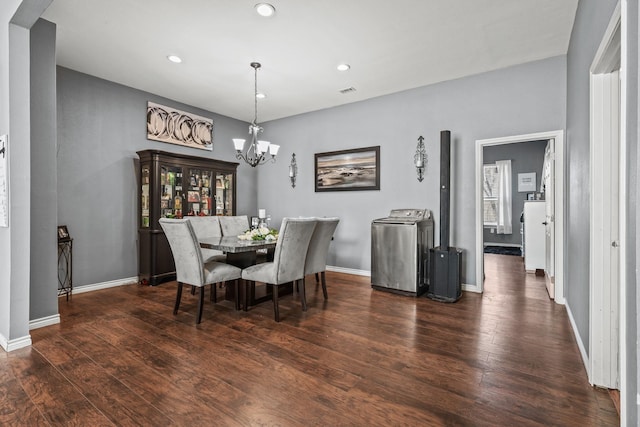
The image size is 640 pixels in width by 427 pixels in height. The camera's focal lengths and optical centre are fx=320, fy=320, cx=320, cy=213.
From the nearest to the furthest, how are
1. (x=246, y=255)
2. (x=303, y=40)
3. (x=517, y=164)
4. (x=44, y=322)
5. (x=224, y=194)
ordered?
(x=44, y=322), (x=303, y=40), (x=246, y=255), (x=224, y=194), (x=517, y=164)

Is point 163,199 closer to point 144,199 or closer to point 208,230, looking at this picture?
point 144,199

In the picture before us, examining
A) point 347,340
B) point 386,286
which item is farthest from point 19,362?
point 386,286

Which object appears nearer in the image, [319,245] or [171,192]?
[319,245]

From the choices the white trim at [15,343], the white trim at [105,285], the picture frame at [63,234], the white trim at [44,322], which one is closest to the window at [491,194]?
the white trim at [105,285]

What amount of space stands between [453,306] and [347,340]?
154cm

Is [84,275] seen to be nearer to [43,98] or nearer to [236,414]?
[43,98]

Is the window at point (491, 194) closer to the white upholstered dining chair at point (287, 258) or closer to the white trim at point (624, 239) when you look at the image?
the white upholstered dining chair at point (287, 258)

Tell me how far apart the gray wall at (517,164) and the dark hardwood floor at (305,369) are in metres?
5.31

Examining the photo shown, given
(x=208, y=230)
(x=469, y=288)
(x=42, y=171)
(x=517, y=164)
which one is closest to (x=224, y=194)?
(x=208, y=230)

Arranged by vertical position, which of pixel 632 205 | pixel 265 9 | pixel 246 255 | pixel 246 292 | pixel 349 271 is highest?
pixel 265 9

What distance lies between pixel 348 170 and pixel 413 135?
3.77 feet

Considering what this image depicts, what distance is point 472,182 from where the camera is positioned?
4.10 meters

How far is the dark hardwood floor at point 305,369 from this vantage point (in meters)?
1.67

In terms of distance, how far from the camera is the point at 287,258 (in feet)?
10.1
